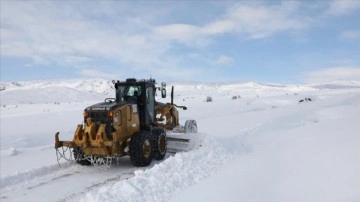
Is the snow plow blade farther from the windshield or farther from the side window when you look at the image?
the windshield

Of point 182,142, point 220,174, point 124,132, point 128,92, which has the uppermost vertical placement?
point 128,92

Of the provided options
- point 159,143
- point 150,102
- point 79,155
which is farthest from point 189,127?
point 79,155

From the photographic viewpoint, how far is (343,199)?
6.54 meters

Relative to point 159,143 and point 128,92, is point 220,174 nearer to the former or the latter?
point 159,143

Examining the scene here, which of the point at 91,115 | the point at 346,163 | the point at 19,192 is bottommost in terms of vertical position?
the point at 19,192

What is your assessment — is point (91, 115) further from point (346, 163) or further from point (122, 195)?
point (346, 163)

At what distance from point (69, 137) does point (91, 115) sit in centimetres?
783

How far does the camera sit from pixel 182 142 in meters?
13.3

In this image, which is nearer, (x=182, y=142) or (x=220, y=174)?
(x=220, y=174)

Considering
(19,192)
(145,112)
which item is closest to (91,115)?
(145,112)

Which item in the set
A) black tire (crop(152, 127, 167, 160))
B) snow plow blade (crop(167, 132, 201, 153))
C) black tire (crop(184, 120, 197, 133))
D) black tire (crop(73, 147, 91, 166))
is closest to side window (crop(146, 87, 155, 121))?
black tire (crop(152, 127, 167, 160))

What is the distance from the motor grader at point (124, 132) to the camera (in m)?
10.9

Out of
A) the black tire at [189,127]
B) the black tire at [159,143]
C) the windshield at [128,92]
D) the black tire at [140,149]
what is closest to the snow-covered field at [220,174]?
the black tire at [140,149]

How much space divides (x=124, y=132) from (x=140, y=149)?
0.74 m
